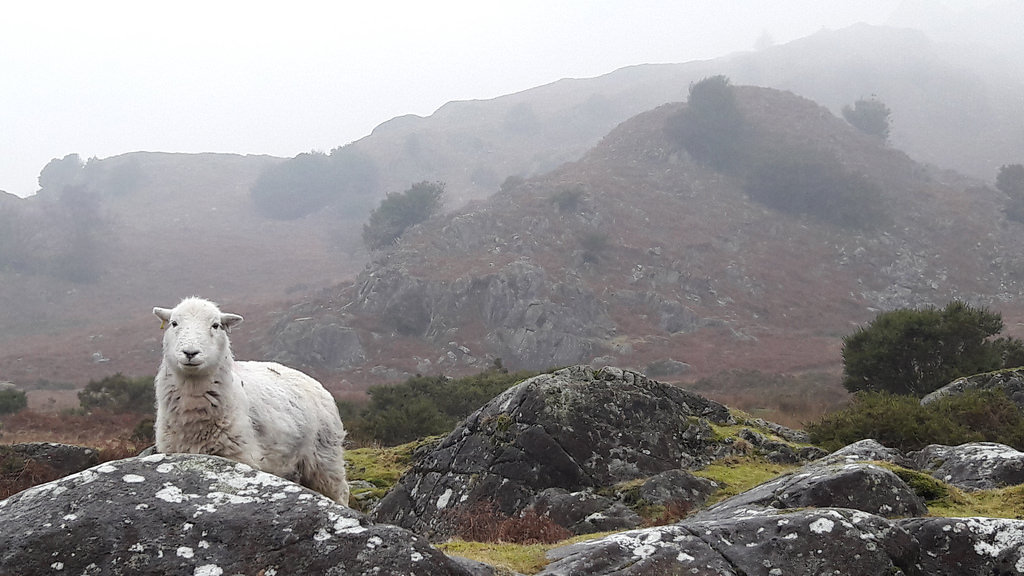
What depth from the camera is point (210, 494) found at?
461 centimetres

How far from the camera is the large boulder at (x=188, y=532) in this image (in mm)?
4102

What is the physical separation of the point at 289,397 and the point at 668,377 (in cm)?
3805

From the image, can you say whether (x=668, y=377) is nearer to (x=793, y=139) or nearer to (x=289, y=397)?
(x=289, y=397)

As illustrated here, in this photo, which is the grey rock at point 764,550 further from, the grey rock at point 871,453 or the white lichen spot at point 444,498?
the white lichen spot at point 444,498

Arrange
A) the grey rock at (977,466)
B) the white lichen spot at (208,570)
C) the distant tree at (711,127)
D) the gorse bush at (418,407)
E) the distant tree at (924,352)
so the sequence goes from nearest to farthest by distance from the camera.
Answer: the white lichen spot at (208,570) < the grey rock at (977,466) < the gorse bush at (418,407) < the distant tree at (924,352) < the distant tree at (711,127)

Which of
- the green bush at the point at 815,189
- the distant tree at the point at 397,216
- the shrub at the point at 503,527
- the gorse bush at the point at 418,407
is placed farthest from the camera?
the distant tree at the point at 397,216

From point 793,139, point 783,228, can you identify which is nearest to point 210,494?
point 783,228

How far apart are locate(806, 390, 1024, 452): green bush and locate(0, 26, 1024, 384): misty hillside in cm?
3716

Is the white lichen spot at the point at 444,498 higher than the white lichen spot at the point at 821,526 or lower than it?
lower

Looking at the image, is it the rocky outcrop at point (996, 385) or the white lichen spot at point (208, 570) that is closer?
the white lichen spot at point (208, 570)

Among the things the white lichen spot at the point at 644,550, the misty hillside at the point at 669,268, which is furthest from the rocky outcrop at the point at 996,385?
the misty hillside at the point at 669,268

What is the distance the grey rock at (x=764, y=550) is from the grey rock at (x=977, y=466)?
4.76 m

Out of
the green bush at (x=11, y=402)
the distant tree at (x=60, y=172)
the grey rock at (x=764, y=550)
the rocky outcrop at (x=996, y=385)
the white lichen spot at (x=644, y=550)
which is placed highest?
the distant tree at (x=60, y=172)

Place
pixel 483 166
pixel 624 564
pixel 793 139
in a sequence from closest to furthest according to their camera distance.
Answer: pixel 624 564, pixel 793 139, pixel 483 166
